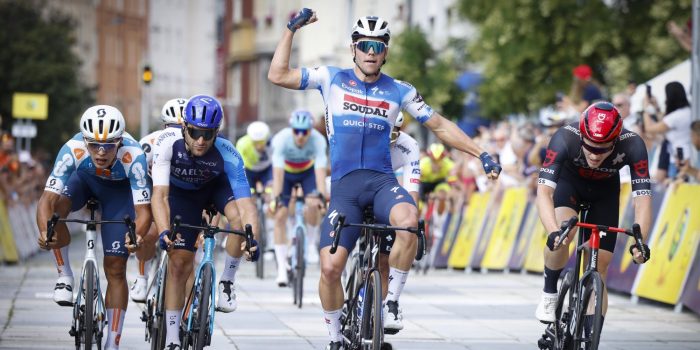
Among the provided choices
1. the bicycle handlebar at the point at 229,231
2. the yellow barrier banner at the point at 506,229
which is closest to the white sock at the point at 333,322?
the bicycle handlebar at the point at 229,231

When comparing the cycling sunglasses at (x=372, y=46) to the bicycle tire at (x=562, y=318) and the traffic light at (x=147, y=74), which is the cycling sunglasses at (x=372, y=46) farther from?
the traffic light at (x=147, y=74)

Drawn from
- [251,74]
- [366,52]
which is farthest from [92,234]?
[251,74]

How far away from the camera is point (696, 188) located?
15938mm

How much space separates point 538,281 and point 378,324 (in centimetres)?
1118

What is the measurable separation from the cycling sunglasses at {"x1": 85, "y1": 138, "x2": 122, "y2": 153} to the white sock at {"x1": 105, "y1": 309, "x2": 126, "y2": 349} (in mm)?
1156

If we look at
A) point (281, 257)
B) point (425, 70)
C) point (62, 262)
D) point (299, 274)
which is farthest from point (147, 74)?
point (62, 262)

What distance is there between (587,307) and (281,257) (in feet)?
30.2

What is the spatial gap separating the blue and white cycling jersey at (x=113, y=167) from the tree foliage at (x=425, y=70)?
28.3 metres

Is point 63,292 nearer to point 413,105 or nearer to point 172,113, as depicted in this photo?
point 172,113

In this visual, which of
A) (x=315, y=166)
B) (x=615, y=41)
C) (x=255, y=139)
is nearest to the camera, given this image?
(x=315, y=166)

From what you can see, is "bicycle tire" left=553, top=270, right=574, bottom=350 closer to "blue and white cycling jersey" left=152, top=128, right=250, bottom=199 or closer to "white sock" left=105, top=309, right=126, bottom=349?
"blue and white cycling jersey" left=152, top=128, right=250, bottom=199

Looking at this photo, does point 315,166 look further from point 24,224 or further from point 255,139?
point 24,224

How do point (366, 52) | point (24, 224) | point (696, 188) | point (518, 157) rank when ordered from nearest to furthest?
1. point (366, 52)
2. point (696, 188)
3. point (518, 157)
4. point (24, 224)

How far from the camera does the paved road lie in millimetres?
13109
